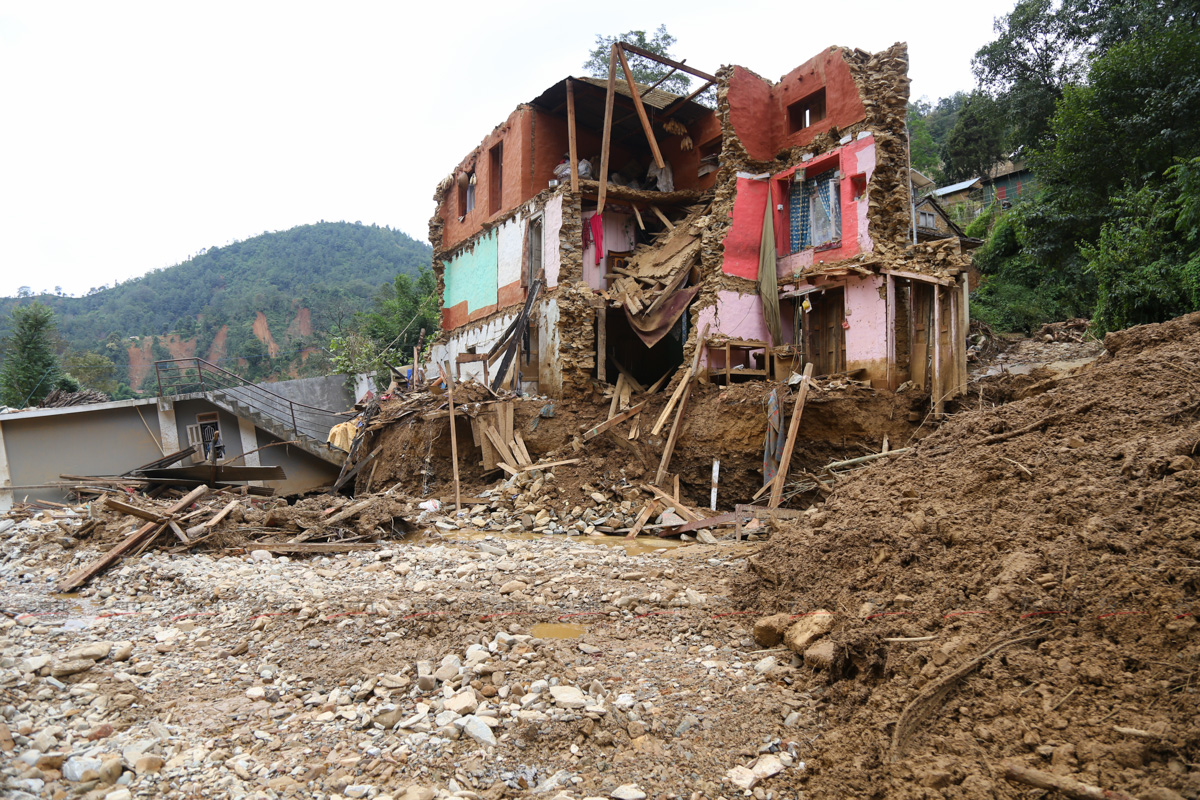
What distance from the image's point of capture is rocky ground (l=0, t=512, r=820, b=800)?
3467 mm

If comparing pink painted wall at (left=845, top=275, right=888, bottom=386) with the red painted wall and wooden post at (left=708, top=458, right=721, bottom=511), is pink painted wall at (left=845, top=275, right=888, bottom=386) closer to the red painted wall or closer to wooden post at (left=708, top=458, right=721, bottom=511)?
wooden post at (left=708, top=458, right=721, bottom=511)

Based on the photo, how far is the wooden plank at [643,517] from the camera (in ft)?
34.5

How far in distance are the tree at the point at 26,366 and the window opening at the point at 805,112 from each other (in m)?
31.5

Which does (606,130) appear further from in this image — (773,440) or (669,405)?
(773,440)

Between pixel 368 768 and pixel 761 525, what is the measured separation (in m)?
7.34

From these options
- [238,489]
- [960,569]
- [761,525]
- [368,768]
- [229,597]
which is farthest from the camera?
[238,489]

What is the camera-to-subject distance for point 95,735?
3881 millimetres

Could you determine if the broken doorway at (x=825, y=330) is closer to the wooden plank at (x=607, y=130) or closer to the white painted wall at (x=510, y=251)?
the wooden plank at (x=607, y=130)

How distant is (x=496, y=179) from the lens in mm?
19500

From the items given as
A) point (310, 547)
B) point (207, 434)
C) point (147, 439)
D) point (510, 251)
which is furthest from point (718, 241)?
point (147, 439)

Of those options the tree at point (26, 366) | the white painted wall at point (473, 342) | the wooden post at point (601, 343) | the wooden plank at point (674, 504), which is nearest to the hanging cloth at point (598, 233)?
the wooden post at point (601, 343)

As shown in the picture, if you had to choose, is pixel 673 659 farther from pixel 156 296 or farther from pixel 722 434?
pixel 156 296

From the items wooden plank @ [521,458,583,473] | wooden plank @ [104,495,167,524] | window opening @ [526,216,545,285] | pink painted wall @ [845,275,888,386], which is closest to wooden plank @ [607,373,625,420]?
wooden plank @ [521,458,583,473]

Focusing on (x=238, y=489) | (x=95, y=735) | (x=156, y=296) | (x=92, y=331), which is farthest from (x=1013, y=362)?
(x=156, y=296)
